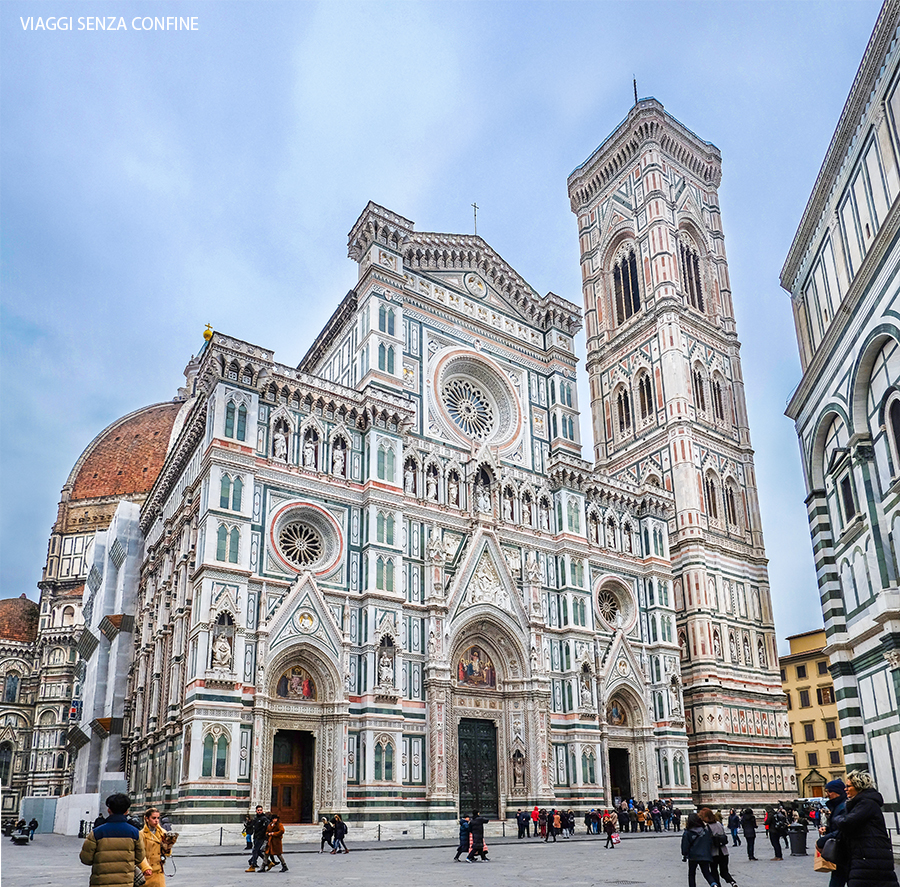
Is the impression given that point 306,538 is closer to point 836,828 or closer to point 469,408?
point 469,408

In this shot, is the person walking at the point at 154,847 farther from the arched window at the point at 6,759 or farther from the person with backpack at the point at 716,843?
the arched window at the point at 6,759

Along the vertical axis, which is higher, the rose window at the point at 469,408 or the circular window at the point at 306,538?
the rose window at the point at 469,408

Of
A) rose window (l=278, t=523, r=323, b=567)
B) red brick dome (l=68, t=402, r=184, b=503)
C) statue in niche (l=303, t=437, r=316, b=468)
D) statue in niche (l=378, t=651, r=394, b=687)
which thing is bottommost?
statue in niche (l=378, t=651, r=394, b=687)

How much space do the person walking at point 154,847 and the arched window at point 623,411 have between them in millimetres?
45743

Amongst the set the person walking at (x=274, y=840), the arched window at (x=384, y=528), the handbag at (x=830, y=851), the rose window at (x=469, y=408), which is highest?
the rose window at (x=469, y=408)

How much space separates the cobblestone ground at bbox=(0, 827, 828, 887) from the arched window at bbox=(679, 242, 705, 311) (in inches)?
1401

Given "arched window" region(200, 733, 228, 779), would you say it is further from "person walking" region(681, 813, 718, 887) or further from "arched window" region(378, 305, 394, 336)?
"arched window" region(378, 305, 394, 336)

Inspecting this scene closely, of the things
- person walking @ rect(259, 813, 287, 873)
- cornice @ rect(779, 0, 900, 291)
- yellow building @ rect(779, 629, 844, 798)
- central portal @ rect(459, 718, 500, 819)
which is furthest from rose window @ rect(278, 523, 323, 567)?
yellow building @ rect(779, 629, 844, 798)

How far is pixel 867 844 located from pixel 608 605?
34033 mm

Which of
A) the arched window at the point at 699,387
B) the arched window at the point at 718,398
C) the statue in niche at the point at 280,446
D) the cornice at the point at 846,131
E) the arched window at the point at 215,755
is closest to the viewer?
the cornice at the point at 846,131

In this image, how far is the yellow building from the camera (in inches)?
2341

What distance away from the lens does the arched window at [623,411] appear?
53188mm

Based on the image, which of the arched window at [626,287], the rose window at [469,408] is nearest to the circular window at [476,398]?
the rose window at [469,408]

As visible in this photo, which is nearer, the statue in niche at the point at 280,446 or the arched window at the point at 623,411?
the statue in niche at the point at 280,446
